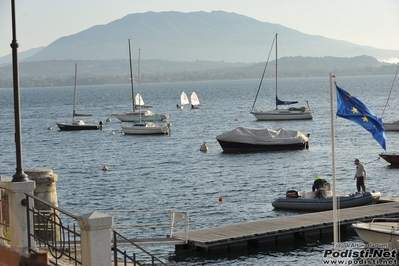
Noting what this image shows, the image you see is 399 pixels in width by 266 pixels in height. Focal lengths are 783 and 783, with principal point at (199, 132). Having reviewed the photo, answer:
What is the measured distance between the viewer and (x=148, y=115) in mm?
105188

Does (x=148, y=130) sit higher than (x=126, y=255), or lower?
lower

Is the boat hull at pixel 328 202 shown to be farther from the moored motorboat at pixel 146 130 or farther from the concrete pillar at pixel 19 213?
the moored motorboat at pixel 146 130

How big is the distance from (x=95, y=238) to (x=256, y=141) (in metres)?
53.0

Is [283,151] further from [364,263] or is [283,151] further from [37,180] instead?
[37,180]

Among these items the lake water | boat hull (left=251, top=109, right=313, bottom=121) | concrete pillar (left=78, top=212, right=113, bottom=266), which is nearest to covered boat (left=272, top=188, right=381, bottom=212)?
the lake water

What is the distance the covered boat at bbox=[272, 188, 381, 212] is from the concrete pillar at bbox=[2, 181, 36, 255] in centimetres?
2124

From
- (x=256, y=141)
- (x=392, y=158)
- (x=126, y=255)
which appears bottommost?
(x=392, y=158)

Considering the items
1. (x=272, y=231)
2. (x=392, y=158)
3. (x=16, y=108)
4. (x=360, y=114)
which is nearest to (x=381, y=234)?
(x=272, y=231)

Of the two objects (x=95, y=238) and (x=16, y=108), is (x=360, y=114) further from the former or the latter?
(x=95, y=238)

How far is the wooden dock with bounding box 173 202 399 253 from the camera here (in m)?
26.5

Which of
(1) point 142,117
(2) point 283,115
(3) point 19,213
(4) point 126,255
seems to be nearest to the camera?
(3) point 19,213

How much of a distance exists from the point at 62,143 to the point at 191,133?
15.9 m

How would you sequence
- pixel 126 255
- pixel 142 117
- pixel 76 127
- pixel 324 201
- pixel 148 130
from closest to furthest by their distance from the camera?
1. pixel 126 255
2. pixel 324 201
3. pixel 148 130
4. pixel 76 127
5. pixel 142 117

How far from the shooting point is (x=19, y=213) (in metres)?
13.6
